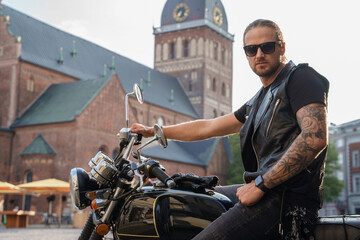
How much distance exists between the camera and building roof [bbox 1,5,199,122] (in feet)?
128

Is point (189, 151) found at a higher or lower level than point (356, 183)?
higher

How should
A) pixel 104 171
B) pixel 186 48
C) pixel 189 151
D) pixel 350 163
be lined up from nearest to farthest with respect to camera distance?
pixel 104 171, pixel 189 151, pixel 350 163, pixel 186 48

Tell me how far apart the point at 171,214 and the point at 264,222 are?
57 cm

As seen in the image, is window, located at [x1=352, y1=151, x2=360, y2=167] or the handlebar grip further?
window, located at [x1=352, y1=151, x2=360, y2=167]

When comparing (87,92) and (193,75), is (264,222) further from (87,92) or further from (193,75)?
(193,75)

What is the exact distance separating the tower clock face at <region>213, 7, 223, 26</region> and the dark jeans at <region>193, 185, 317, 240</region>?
59.2 m

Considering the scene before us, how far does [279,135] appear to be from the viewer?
2650 mm

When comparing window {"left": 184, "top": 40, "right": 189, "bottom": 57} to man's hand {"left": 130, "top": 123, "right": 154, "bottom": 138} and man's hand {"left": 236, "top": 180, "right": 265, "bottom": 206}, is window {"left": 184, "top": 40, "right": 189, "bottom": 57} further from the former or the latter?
man's hand {"left": 236, "top": 180, "right": 265, "bottom": 206}

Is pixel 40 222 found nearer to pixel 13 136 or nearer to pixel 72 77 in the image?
pixel 13 136

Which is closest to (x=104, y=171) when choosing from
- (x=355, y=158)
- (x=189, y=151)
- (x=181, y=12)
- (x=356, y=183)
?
(x=189, y=151)

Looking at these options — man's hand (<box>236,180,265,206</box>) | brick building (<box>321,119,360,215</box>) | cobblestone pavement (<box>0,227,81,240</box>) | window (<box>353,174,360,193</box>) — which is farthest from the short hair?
window (<box>353,174,360,193</box>)

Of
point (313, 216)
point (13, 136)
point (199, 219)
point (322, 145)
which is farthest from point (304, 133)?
point (13, 136)

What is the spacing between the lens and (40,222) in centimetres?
3161

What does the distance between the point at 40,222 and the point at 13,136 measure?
6.67 metres
